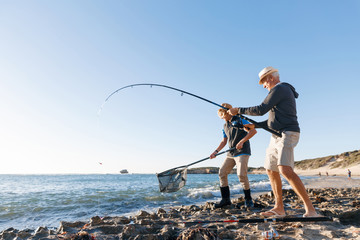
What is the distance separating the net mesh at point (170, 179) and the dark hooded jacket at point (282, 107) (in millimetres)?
2762

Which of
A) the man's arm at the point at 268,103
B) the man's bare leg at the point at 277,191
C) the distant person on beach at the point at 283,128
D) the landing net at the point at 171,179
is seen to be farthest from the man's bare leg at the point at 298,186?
the landing net at the point at 171,179

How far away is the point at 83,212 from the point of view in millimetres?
7219

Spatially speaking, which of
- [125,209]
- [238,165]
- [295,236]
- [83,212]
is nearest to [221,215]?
[238,165]

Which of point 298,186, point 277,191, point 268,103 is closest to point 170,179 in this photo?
point 277,191

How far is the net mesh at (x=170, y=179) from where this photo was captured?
5480 mm

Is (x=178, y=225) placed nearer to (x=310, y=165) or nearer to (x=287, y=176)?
(x=287, y=176)

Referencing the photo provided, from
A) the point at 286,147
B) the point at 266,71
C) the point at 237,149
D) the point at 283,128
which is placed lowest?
the point at 286,147

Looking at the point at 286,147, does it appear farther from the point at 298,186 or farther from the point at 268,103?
the point at 268,103

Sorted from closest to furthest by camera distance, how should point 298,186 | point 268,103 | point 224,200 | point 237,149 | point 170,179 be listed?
1. point 298,186
2. point 268,103
3. point 237,149
4. point 224,200
5. point 170,179

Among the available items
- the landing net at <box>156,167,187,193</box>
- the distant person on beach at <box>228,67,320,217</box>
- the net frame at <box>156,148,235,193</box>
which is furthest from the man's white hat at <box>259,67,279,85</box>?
the landing net at <box>156,167,187,193</box>

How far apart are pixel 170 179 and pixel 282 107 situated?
320 centimetres

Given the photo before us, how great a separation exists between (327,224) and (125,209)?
6.08m

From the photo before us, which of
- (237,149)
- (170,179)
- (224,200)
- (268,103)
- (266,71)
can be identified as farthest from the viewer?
(170,179)

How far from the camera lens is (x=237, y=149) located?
196 inches
